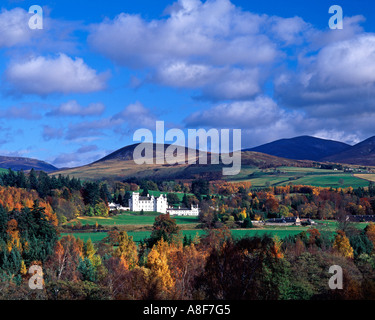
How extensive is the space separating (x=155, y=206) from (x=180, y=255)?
96.3 m

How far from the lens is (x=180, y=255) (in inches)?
2174

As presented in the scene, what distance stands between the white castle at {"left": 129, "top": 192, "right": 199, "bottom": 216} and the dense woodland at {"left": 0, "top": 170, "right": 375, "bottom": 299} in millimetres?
7178

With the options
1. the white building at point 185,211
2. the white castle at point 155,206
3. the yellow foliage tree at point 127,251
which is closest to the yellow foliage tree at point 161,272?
the yellow foliage tree at point 127,251

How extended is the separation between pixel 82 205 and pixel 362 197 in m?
75.6

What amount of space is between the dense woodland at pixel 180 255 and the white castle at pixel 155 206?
23.5 feet

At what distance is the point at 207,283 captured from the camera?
37.0 m

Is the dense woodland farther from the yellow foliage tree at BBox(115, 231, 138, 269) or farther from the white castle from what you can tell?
the white castle

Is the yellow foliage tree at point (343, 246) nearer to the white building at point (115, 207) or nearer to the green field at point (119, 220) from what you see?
the green field at point (119, 220)

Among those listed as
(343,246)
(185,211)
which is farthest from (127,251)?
(185,211)

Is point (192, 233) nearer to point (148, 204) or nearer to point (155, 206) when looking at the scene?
point (155, 206)

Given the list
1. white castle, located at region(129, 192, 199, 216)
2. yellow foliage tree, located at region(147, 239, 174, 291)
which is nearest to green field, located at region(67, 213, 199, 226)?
white castle, located at region(129, 192, 199, 216)

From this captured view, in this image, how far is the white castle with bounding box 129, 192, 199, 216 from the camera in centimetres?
14488

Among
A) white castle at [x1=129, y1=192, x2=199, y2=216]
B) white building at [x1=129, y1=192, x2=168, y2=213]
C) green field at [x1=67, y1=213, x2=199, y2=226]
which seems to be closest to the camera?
green field at [x1=67, y1=213, x2=199, y2=226]
